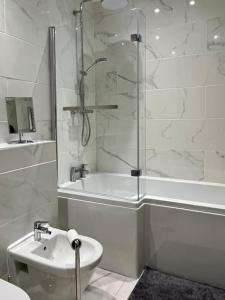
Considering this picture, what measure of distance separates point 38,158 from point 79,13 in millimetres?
1601

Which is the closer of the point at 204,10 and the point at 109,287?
the point at 109,287

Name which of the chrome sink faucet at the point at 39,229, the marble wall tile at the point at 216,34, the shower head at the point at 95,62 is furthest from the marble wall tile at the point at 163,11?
the chrome sink faucet at the point at 39,229

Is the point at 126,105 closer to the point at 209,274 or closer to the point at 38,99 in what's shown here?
the point at 38,99

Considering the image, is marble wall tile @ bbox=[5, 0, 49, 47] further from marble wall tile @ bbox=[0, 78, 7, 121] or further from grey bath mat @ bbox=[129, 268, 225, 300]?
grey bath mat @ bbox=[129, 268, 225, 300]

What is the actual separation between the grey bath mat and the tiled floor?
0.21 feet

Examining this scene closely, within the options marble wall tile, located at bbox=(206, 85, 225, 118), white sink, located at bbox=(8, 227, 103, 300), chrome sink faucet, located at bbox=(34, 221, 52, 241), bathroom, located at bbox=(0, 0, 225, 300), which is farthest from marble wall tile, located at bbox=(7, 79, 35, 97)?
marble wall tile, located at bbox=(206, 85, 225, 118)

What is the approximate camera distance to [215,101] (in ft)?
8.08

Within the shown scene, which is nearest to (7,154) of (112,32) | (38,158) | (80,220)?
(38,158)

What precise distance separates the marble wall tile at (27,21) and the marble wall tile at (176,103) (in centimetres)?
124

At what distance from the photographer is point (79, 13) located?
99.8 inches

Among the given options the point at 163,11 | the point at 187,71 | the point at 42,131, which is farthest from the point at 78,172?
the point at 163,11

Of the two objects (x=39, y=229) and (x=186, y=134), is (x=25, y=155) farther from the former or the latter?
(x=186, y=134)

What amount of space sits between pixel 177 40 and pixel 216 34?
0.37 metres

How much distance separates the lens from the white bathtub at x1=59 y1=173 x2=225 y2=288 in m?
1.89
